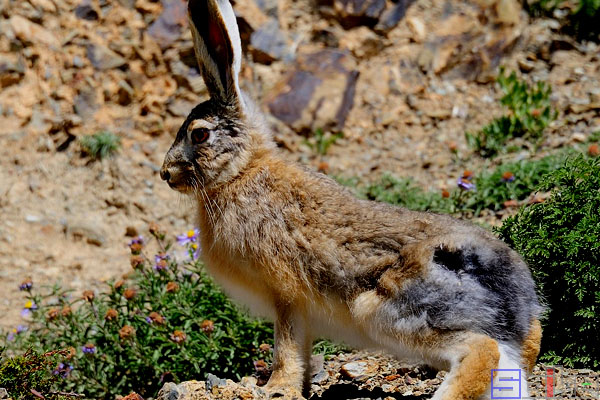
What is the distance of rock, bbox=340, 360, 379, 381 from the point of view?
18.8 ft

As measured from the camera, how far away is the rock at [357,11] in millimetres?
10672

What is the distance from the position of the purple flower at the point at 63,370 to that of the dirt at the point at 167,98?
2.52 m

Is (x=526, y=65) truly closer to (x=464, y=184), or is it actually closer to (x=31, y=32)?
(x=464, y=184)

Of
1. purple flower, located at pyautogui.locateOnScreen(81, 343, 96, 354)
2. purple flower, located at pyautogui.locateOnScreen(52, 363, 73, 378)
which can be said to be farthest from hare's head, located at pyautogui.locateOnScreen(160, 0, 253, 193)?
purple flower, located at pyautogui.locateOnScreen(52, 363, 73, 378)

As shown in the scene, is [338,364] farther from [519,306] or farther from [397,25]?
[397,25]

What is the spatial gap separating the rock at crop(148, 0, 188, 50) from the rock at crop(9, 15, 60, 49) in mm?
1306

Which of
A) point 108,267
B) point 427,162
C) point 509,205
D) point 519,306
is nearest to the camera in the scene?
point 519,306

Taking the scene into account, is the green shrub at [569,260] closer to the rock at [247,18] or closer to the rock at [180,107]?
the rock at [180,107]

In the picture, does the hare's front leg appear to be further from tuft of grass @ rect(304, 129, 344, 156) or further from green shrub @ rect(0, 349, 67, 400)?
tuft of grass @ rect(304, 129, 344, 156)

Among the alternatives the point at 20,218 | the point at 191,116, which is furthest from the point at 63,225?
the point at 191,116

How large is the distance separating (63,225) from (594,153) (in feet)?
19.9

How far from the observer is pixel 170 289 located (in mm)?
6242

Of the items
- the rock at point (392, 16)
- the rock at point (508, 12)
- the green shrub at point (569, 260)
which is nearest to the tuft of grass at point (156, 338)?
the green shrub at point (569, 260)

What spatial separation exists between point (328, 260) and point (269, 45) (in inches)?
241
